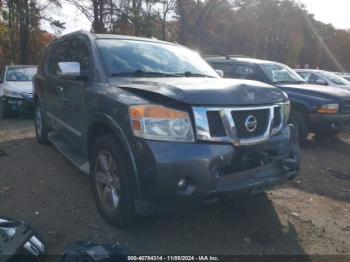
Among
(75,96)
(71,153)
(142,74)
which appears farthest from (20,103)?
(142,74)

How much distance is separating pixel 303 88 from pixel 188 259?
5.52 meters

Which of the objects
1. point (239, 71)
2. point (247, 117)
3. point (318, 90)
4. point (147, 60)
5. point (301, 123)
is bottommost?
point (301, 123)

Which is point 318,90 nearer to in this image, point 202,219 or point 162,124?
point 202,219

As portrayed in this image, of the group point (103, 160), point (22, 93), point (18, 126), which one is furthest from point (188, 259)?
point (22, 93)

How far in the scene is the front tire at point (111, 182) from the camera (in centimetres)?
341

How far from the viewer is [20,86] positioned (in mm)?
10492

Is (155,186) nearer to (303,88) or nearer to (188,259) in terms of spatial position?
(188,259)

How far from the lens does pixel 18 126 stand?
9.29 meters

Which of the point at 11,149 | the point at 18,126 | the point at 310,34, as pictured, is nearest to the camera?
the point at 11,149

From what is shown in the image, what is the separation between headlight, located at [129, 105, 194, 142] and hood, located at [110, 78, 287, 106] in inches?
5.6

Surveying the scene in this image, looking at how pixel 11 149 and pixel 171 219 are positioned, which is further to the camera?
pixel 11 149

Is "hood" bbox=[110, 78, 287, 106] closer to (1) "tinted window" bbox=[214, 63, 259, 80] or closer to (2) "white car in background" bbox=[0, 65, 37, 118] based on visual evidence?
(1) "tinted window" bbox=[214, 63, 259, 80]

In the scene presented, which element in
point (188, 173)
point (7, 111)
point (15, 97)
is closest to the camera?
point (188, 173)

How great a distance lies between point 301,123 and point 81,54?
4599 millimetres
